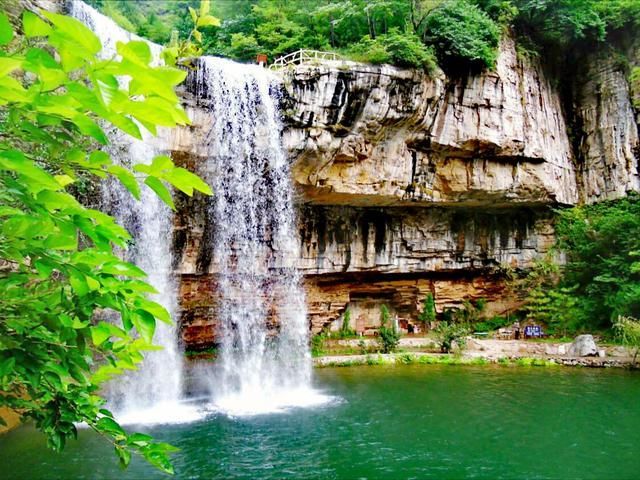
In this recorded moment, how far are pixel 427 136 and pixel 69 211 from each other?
59.5 feet

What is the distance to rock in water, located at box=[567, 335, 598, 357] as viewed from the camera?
55.4 feet

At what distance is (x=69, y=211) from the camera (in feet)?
3.66

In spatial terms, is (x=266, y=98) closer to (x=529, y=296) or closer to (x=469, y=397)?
(x=469, y=397)

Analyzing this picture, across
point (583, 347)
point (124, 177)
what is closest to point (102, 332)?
point (124, 177)

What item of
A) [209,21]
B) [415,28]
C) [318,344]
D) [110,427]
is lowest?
[318,344]

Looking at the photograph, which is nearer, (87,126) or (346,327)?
(87,126)

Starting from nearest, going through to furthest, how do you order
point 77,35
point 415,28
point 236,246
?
point 77,35
point 236,246
point 415,28

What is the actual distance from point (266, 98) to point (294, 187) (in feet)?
10.5

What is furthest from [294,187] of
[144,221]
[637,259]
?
[637,259]

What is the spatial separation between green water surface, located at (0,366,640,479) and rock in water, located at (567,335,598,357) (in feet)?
11.4

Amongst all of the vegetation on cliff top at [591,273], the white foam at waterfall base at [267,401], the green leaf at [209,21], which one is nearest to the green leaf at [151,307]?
the green leaf at [209,21]

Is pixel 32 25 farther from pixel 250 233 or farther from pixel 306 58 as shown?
pixel 250 233

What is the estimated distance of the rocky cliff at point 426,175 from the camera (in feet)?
53.9

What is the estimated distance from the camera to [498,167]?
65.3 ft
